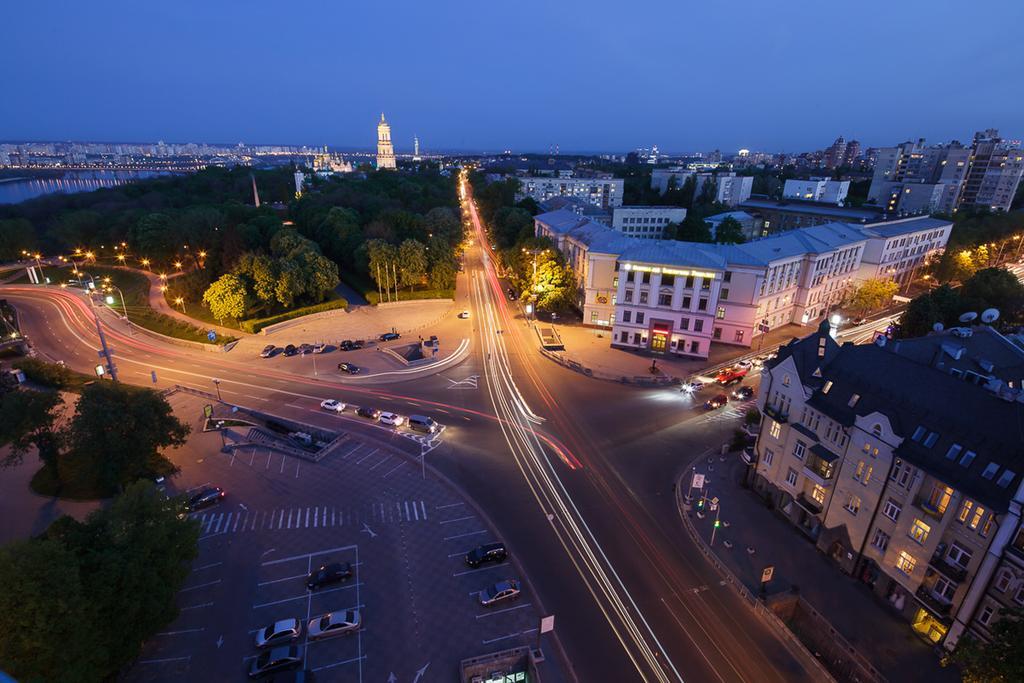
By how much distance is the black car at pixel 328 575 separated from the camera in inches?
1159

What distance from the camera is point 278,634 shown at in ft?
85.0

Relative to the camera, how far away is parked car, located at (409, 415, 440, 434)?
4681 centimetres

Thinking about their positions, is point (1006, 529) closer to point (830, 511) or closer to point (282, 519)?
point (830, 511)

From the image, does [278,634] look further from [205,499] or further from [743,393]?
[743,393]

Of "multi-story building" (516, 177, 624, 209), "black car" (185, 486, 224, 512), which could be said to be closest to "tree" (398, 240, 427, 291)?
"black car" (185, 486, 224, 512)

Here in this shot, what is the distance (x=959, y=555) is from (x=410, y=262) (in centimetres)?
7533

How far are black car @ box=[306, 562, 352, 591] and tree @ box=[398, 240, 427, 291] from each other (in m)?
59.0

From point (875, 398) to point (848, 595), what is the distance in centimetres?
1266

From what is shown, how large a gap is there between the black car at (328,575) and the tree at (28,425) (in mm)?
23908

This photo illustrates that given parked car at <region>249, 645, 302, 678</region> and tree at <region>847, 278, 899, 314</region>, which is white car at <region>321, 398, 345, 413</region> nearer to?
parked car at <region>249, 645, 302, 678</region>

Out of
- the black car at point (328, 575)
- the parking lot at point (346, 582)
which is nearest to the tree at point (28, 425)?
the parking lot at point (346, 582)

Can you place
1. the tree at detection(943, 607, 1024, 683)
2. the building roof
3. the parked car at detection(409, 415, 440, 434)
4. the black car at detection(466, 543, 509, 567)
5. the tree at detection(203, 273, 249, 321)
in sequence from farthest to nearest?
1. the tree at detection(203, 273, 249, 321)
2. the parked car at detection(409, 415, 440, 434)
3. the black car at detection(466, 543, 509, 567)
4. the building roof
5. the tree at detection(943, 607, 1024, 683)

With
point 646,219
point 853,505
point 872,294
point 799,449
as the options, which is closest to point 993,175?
point 646,219

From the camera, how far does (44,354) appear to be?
62.8 metres
